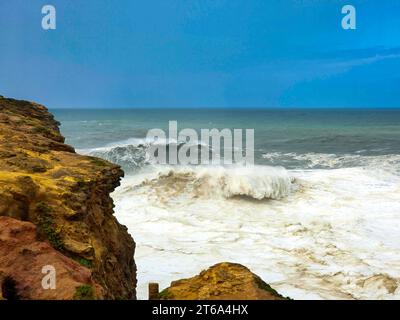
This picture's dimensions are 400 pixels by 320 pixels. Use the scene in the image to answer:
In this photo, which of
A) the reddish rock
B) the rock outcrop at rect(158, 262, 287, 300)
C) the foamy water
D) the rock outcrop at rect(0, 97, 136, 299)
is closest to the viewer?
the reddish rock

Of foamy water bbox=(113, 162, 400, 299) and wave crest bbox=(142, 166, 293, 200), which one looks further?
wave crest bbox=(142, 166, 293, 200)

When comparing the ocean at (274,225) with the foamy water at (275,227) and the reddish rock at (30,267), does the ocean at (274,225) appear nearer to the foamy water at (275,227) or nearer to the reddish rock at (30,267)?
the foamy water at (275,227)

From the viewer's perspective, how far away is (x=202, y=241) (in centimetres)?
1382

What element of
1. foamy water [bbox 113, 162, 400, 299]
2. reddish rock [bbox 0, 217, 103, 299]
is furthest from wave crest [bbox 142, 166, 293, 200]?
reddish rock [bbox 0, 217, 103, 299]

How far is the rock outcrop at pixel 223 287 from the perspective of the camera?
4.86 meters

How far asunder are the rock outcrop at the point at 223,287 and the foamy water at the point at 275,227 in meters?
5.19

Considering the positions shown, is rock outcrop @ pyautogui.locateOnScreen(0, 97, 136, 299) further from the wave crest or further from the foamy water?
the wave crest

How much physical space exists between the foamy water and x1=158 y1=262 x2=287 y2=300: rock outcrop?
5.19 metres

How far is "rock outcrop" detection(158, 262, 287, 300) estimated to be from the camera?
15.9 feet

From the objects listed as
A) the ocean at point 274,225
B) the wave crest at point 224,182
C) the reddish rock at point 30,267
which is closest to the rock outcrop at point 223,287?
the reddish rock at point 30,267

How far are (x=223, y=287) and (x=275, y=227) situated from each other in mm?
10638

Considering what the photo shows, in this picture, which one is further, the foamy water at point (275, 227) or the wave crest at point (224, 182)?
the wave crest at point (224, 182)
